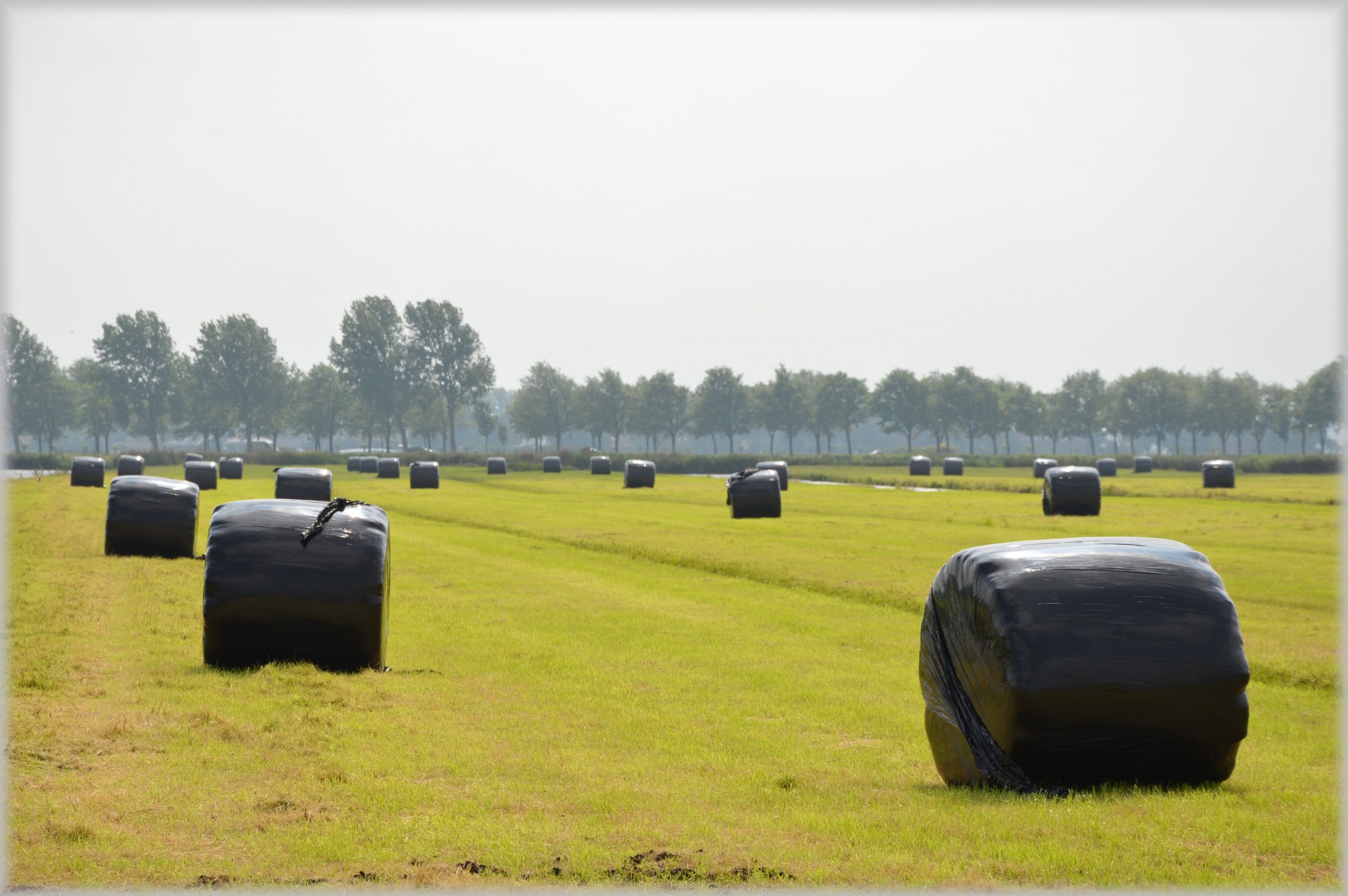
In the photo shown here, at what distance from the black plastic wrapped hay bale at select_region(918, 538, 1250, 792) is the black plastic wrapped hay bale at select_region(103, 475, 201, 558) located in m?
23.6

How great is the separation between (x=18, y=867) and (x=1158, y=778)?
29.6ft

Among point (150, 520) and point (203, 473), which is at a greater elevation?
point (150, 520)

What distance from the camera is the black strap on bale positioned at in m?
15.4

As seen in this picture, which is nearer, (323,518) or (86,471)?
(323,518)

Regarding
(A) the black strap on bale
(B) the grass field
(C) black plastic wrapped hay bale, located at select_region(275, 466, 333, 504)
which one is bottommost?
(B) the grass field

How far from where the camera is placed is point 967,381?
18425 centimetres

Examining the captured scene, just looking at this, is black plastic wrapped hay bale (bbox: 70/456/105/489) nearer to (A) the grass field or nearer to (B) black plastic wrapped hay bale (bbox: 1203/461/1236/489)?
(A) the grass field

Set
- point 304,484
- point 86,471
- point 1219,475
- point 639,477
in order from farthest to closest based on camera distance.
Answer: point 639,477
point 86,471
point 1219,475
point 304,484

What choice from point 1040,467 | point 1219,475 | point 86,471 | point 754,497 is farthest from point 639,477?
point 1219,475

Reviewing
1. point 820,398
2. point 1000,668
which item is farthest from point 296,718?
point 820,398

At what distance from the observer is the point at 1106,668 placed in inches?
376

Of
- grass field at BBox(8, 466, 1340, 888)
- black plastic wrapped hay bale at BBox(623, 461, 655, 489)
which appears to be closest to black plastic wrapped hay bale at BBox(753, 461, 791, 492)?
black plastic wrapped hay bale at BBox(623, 461, 655, 489)

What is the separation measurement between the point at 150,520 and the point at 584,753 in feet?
67.0

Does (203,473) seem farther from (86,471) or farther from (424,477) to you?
(424,477)
